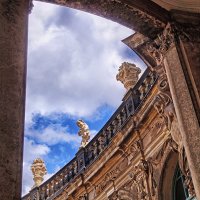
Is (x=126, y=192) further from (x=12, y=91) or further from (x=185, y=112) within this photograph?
(x=12, y=91)

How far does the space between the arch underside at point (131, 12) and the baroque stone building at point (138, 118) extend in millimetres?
15

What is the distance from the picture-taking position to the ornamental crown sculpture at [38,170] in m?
16.2

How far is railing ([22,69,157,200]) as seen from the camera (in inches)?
435

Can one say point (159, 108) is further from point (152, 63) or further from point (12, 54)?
point (12, 54)

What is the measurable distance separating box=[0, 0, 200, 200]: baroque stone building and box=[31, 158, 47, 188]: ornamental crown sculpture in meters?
0.63

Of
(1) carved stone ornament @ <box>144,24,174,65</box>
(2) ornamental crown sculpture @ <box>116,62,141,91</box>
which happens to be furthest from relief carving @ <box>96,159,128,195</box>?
(1) carved stone ornament @ <box>144,24,174,65</box>

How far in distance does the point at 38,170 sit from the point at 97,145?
4.15 metres

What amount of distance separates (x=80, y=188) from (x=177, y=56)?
759 centimetres

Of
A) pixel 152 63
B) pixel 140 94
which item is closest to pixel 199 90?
pixel 152 63

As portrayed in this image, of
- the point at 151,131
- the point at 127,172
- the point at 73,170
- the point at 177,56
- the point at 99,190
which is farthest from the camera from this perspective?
the point at 73,170

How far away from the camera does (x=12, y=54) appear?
3.91 m

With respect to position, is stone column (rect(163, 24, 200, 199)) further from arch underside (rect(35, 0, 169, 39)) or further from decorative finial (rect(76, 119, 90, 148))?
decorative finial (rect(76, 119, 90, 148))

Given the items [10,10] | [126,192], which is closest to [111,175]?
[126,192]

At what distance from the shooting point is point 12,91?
12.1 feet
